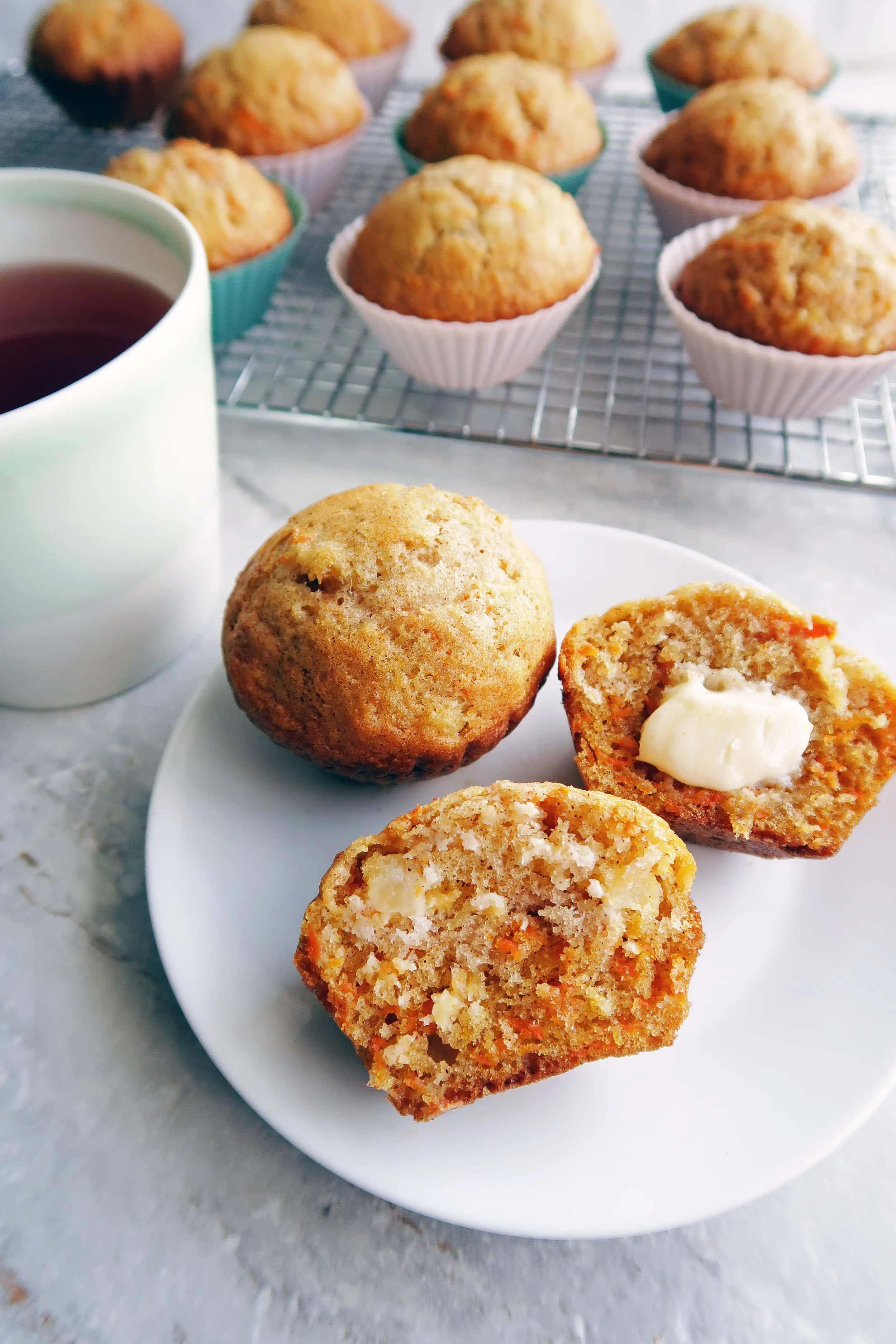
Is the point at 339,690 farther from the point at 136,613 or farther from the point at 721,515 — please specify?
the point at 721,515

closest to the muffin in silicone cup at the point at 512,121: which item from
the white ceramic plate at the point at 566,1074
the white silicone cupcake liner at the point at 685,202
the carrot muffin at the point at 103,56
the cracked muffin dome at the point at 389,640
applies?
the white silicone cupcake liner at the point at 685,202

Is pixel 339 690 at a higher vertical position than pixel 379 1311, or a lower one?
higher

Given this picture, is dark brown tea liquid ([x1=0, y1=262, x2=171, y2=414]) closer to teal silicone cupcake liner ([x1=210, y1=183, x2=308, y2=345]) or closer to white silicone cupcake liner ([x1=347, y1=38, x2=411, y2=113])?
teal silicone cupcake liner ([x1=210, y1=183, x2=308, y2=345])

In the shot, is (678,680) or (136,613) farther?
(136,613)

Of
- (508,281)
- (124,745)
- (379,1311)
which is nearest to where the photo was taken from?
(379,1311)

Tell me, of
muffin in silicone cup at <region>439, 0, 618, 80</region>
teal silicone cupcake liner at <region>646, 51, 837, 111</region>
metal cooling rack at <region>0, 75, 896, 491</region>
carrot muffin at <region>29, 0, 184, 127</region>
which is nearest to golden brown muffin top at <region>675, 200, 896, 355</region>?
metal cooling rack at <region>0, 75, 896, 491</region>

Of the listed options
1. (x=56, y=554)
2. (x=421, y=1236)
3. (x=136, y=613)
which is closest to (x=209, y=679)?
(x=136, y=613)

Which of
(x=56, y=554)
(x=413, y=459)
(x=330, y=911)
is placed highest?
(x=56, y=554)
